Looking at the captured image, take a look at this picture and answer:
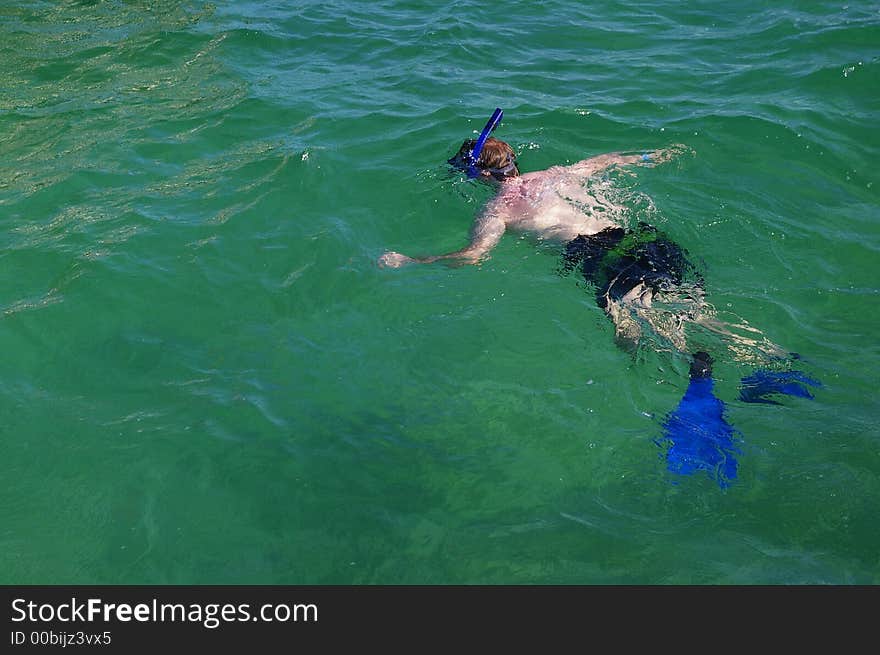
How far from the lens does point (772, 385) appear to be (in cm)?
511

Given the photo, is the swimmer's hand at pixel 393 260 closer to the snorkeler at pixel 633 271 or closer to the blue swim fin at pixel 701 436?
the snorkeler at pixel 633 271

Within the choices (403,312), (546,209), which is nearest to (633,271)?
(546,209)

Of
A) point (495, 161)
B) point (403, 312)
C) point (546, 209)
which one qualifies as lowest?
point (403, 312)

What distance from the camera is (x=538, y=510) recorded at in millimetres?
4488

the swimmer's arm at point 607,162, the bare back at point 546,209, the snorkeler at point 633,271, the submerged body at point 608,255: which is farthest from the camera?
the swimmer's arm at point 607,162

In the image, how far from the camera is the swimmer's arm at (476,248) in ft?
20.2

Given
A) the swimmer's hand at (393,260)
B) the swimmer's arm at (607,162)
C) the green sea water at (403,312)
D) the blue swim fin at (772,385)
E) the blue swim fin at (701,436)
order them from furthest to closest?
1. the swimmer's arm at (607,162)
2. the swimmer's hand at (393,260)
3. the blue swim fin at (772,385)
4. the blue swim fin at (701,436)
5. the green sea water at (403,312)

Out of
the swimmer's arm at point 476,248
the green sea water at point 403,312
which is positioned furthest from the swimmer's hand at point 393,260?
the green sea water at point 403,312

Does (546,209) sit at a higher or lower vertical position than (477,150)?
lower

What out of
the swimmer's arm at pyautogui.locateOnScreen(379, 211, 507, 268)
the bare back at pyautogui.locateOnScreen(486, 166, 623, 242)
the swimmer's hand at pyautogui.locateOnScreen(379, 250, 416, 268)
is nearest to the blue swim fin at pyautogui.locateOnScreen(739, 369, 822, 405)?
the bare back at pyautogui.locateOnScreen(486, 166, 623, 242)

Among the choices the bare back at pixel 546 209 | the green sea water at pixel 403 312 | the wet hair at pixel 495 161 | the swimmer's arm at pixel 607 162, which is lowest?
the green sea water at pixel 403 312

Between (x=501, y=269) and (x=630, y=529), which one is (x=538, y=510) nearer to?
(x=630, y=529)

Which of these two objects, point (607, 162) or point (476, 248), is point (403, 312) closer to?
point (476, 248)

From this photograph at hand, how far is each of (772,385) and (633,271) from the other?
1.31 m
